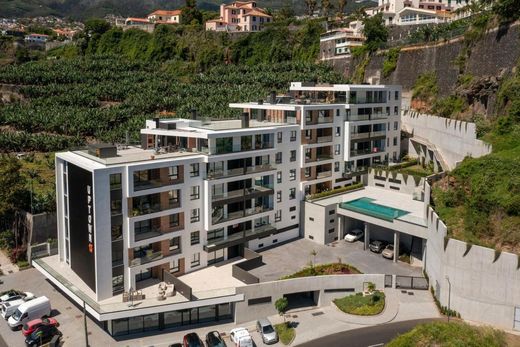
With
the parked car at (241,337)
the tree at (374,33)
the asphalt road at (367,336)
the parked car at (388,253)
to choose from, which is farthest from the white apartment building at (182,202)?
the tree at (374,33)

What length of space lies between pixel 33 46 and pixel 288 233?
16807 cm

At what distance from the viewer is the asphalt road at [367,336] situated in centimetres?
3519

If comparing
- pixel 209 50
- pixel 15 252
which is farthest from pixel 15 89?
pixel 15 252

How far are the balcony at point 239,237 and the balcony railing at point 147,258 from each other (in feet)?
15.1

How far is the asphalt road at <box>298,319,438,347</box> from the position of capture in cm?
3519

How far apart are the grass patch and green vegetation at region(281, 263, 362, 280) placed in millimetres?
4582

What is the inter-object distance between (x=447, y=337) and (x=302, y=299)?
72.5ft

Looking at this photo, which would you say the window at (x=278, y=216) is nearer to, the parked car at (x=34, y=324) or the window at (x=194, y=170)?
the window at (x=194, y=170)

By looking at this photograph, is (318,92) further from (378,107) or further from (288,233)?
(288,233)

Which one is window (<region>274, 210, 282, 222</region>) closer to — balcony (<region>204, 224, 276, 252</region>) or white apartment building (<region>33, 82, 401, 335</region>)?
white apartment building (<region>33, 82, 401, 335</region>)

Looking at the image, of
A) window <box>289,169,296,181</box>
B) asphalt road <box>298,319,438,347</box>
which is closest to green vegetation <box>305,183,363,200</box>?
window <box>289,169,296,181</box>

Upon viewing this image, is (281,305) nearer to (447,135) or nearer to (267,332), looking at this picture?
(267,332)

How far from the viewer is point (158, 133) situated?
4569 centimetres

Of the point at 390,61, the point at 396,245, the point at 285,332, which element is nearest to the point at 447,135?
the point at 396,245
